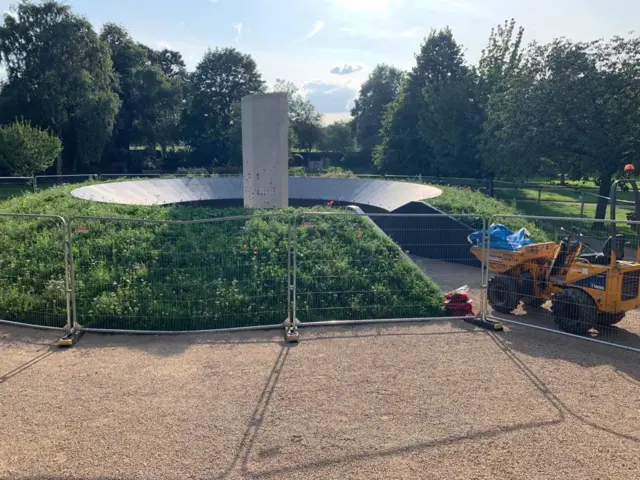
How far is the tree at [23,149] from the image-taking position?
26.7 meters

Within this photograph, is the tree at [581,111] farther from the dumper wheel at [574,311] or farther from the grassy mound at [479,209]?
the dumper wheel at [574,311]

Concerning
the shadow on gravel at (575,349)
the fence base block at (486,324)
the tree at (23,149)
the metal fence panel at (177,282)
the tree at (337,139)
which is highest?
the tree at (337,139)

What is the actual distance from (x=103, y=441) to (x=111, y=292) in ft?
12.3

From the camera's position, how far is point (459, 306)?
802cm

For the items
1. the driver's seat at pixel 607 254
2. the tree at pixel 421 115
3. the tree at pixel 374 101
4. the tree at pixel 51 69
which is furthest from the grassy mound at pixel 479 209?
the tree at pixel 374 101

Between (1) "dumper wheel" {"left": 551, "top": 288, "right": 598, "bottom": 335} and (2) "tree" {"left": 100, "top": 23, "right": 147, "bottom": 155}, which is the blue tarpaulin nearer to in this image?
(1) "dumper wheel" {"left": 551, "top": 288, "right": 598, "bottom": 335}

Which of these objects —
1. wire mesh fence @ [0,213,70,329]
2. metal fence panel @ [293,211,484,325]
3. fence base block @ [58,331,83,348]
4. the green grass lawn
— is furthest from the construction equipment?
wire mesh fence @ [0,213,70,329]

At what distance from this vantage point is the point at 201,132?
49.8 m

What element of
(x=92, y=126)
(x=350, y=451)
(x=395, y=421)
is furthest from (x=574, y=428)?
(x=92, y=126)

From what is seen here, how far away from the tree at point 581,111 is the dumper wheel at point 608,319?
1336 centimetres

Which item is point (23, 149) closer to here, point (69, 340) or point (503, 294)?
point (69, 340)

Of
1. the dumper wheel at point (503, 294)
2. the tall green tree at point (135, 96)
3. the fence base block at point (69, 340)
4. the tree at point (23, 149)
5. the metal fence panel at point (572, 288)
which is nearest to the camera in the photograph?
the fence base block at point (69, 340)

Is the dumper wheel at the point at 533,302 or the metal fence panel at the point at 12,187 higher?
the metal fence panel at the point at 12,187

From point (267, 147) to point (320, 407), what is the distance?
39.1ft
